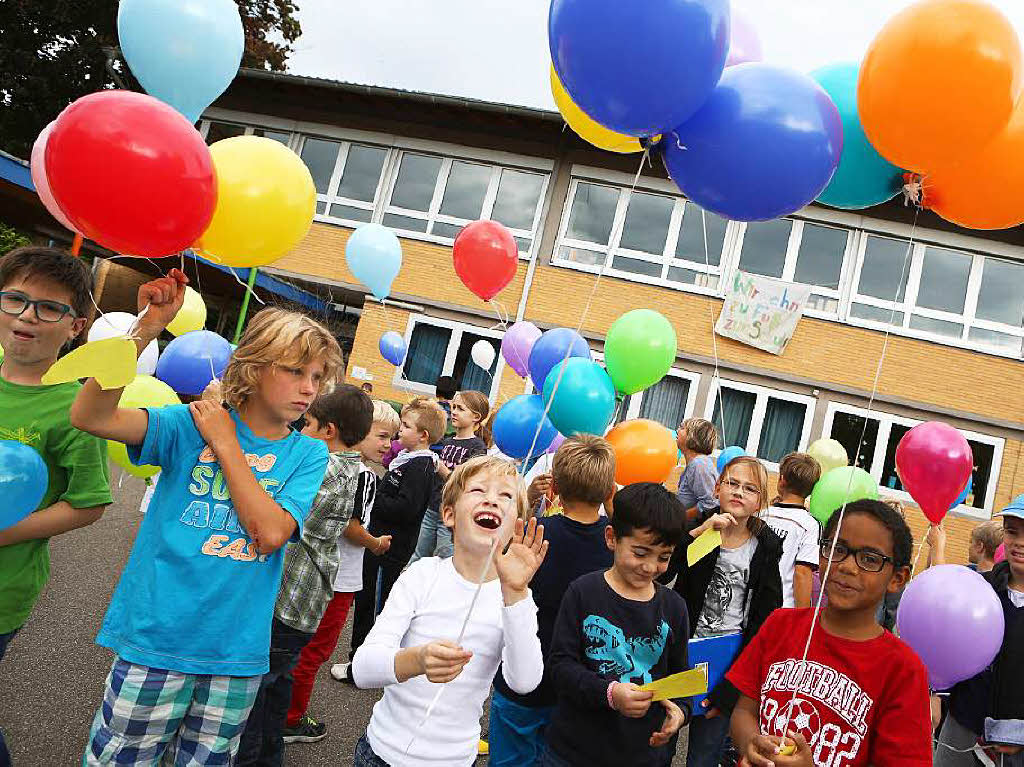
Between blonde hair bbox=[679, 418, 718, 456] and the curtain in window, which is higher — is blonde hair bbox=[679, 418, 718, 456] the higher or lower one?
the lower one

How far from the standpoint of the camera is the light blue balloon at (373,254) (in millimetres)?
6742

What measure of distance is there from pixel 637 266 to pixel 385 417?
885cm

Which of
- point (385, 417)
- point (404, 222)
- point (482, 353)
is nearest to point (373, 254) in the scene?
point (482, 353)

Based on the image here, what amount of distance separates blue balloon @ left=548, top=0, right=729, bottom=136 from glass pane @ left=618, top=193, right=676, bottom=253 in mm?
10146

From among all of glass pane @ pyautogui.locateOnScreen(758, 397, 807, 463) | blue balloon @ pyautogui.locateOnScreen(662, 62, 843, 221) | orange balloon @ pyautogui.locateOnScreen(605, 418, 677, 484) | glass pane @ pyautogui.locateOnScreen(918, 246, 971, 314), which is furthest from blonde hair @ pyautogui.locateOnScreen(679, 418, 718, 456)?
glass pane @ pyautogui.locateOnScreen(918, 246, 971, 314)

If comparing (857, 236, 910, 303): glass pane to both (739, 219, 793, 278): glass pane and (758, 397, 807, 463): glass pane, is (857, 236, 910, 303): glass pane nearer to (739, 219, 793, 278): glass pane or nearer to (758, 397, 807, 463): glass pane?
(739, 219, 793, 278): glass pane

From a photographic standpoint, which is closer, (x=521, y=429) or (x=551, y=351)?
(x=521, y=429)

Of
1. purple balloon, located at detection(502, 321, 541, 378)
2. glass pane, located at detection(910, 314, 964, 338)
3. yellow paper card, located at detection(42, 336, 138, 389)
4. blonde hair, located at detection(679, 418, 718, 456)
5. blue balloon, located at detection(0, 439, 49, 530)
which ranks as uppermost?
glass pane, located at detection(910, 314, 964, 338)

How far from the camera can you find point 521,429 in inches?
178

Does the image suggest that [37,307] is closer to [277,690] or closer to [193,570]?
[193,570]

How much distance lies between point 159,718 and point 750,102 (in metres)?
2.50

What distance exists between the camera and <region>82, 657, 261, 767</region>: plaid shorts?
5.45 ft

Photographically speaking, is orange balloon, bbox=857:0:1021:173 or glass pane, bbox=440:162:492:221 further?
glass pane, bbox=440:162:492:221

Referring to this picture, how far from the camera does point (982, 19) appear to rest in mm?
2023
